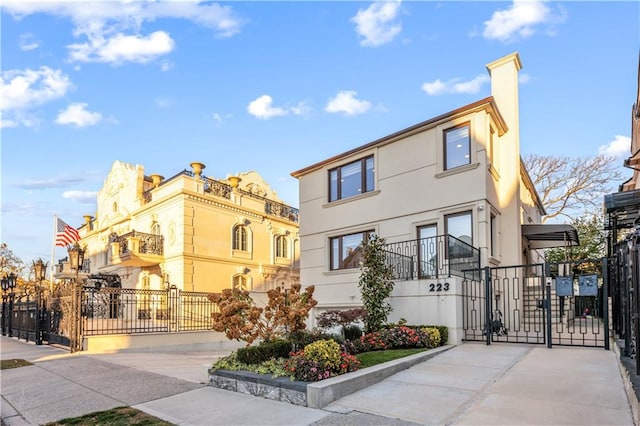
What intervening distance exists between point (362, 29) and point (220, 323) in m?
7.91

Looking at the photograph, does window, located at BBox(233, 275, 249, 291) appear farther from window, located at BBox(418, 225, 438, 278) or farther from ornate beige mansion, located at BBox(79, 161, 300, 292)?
window, located at BBox(418, 225, 438, 278)

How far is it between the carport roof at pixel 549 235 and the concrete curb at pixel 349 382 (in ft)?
31.0

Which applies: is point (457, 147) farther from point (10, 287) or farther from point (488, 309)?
point (10, 287)

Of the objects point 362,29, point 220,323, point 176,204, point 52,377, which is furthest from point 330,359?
point 176,204

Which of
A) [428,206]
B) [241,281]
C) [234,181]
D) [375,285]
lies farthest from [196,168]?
[375,285]

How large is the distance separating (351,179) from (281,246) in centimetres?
1116

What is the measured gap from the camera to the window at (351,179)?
15.3 m

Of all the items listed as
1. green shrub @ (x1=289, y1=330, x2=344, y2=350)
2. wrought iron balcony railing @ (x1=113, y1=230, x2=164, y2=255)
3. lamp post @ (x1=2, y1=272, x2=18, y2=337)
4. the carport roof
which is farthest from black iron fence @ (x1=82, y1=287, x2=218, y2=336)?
the carport roof

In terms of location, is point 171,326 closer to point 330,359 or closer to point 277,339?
point 277,339

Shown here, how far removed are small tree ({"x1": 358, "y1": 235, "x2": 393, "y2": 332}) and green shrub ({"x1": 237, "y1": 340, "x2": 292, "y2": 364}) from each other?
2907 millimetres

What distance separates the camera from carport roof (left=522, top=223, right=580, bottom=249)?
15.1 metres

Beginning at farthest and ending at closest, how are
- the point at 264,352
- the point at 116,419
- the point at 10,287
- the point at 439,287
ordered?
the point at 10,287
the point at 439,287
the point at 264,352
the point at 116,419

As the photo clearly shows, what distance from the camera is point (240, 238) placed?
933 inches

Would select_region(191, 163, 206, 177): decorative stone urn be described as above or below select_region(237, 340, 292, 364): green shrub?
above
